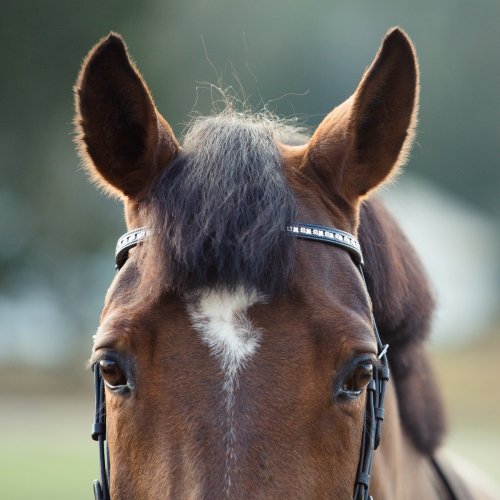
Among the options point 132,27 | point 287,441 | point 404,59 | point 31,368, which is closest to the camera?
point 287,441

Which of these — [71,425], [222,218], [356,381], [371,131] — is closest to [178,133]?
[71,425]

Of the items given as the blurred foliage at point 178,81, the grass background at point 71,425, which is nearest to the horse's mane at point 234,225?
the grass background at point 71,425

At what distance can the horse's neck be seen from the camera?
2.91 m

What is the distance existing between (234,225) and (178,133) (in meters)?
16.5

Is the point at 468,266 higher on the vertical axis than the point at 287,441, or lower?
lower

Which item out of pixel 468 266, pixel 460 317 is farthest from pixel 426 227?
pixel 460 317

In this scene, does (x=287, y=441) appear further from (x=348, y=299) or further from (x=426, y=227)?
(x=426, y=227)

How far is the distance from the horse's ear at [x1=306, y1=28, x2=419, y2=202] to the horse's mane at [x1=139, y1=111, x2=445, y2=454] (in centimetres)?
18

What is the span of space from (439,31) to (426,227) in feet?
19.1

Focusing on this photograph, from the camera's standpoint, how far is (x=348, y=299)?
8.17 ft

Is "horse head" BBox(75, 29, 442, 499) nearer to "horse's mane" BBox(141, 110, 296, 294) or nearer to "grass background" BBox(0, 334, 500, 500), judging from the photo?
"horse's mane" BBox(141, 110, 296, 294)

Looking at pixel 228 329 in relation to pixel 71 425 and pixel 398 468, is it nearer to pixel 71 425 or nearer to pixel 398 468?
pixel 398 468

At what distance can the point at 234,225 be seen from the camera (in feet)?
7.84

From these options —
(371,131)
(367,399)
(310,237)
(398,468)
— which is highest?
(371,131)
